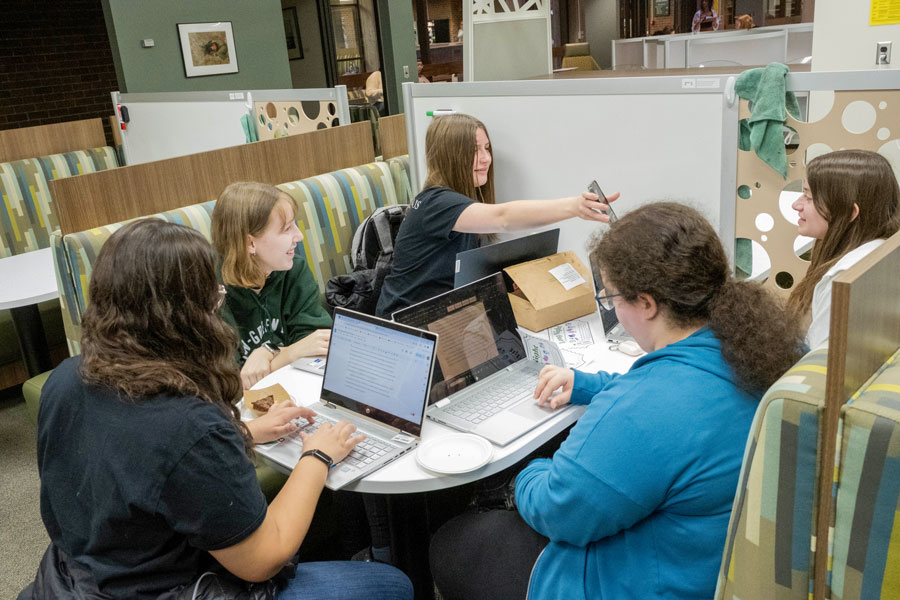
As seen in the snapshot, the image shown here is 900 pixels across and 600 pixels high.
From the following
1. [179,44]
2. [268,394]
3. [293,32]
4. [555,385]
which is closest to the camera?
[555,385]

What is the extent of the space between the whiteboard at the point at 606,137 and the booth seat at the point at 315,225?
20.9 inches

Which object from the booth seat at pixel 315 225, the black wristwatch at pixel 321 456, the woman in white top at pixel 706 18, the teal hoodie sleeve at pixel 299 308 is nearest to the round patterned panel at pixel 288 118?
the booth seat at pixel 315 225

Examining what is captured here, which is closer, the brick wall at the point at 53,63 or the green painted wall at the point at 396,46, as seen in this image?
the brick wall at the point at 53,63

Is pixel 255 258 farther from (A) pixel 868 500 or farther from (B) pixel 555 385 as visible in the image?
(A) pixel 868 500

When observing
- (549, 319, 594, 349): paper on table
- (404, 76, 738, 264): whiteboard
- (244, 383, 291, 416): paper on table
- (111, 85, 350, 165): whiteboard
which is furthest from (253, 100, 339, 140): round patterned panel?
(244, 383, 291, 416): paper on table

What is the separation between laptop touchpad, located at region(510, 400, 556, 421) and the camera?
164 cm

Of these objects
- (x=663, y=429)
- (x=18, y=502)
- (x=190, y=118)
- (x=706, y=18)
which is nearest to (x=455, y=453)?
(x=663, y=429)

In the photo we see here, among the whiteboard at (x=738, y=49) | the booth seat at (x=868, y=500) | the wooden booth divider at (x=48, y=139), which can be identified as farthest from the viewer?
the whiteboard at (x=738, y=49)

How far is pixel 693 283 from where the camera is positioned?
4.00 ft

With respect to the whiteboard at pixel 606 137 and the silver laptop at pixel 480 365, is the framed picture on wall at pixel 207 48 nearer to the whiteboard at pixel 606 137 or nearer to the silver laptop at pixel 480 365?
the whiteboard at pixel 606 137

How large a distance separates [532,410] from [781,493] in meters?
0.76

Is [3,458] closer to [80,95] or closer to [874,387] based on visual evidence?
[874,387]

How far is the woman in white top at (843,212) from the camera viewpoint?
1676mm

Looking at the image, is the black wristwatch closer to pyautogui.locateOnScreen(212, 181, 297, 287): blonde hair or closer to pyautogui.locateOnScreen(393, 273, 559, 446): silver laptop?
pyautogui.locateOnScreen(393, 273, 559, 446): silver laptop
